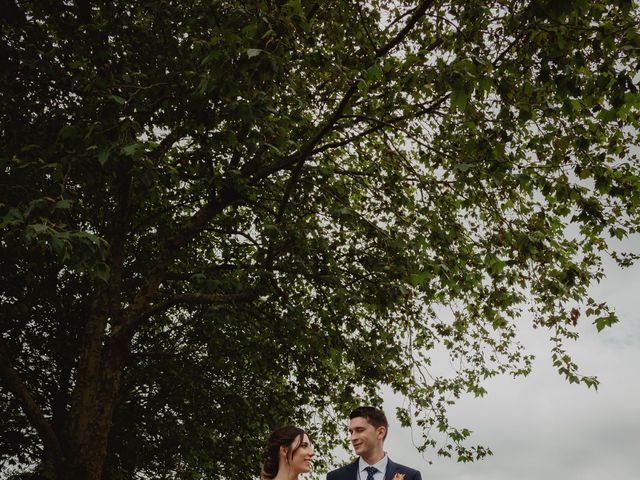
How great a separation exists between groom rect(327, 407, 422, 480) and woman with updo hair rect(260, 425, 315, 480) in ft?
1.29

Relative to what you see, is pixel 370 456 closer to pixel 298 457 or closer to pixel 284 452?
pixel 298 457

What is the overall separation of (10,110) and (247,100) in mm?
3534

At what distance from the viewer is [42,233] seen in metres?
6.66

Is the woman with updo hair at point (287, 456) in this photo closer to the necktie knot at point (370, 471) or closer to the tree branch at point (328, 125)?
the necktie knot at point (370, 471)

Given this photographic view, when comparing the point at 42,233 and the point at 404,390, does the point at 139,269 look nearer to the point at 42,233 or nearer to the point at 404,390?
the point at 404,390

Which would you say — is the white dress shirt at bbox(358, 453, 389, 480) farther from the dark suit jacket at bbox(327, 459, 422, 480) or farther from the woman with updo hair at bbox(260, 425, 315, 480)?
the woman with updo hair at bbox(260, 425, 315, 480)

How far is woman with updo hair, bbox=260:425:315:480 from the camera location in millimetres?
6555

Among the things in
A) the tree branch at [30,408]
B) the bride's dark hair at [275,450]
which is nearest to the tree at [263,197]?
the tree branch at [30,408]

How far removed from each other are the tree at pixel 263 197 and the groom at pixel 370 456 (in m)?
3.24

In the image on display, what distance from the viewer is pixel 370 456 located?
623cm

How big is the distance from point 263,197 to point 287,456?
7.50 meters

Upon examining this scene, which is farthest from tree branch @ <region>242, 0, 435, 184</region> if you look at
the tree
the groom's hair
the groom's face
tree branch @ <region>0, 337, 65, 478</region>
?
tree branch @ <region>0, 337, 65, 478</region>

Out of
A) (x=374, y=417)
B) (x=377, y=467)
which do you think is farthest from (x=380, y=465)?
(x=374, y=417)

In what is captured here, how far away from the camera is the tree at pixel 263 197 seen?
761 centimetres
